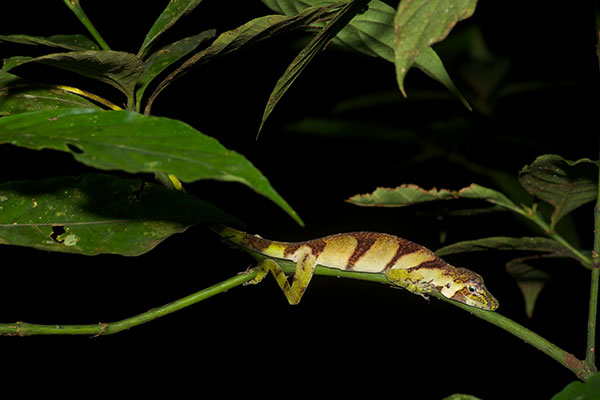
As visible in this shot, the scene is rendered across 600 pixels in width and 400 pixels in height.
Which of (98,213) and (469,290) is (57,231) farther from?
(469,290)

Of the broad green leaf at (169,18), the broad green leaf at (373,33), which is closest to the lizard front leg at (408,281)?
the broad green leaf at (373,33)

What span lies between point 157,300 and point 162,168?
5.37 m

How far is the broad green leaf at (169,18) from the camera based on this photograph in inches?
60.6

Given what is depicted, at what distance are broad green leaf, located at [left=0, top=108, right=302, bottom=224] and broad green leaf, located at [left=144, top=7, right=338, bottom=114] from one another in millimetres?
442

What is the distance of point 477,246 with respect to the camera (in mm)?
2209

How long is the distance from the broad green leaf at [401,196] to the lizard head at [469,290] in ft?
2.63

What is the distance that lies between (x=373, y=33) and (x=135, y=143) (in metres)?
0.98

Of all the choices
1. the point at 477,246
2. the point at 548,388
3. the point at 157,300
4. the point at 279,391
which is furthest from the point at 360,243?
the point at 548,388

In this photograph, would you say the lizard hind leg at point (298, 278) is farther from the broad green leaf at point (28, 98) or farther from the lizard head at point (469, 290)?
the broad green leaf at point (28, 98)

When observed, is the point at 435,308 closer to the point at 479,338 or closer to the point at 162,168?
the point at 479,338

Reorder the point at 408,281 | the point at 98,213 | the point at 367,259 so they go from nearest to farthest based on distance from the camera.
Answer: the point at 98,213
the point at 408,281
the point at 367,259

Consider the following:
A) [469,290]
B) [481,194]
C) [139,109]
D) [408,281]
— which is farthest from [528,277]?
[139,109]

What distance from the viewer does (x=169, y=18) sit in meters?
1.60

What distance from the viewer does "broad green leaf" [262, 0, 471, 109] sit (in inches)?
63.4
